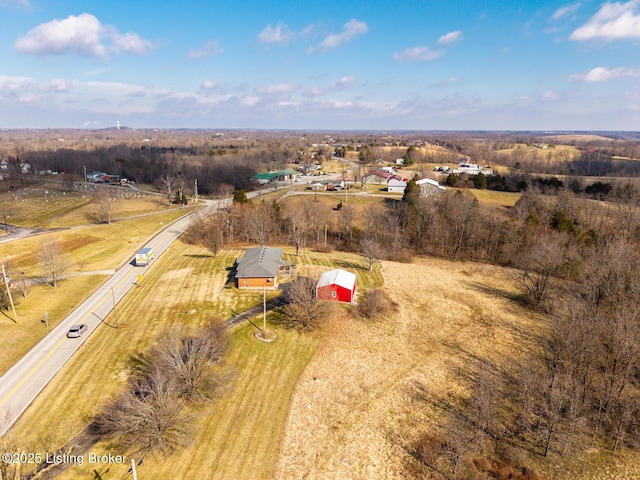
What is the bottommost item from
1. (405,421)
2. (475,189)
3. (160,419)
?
(405,421)

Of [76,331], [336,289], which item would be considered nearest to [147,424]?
[76,331]

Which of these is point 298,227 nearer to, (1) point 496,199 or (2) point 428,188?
(2) point 428,188

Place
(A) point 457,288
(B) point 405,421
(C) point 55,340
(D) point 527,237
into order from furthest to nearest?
(D) point 527,237 < (A) point 457,288 < (C) point 55,340 < (B) point 405,421

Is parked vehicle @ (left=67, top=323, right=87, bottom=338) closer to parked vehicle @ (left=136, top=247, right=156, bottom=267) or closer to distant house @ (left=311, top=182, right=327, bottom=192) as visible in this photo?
parked vehicle @ (left=136, top=247, right=156, bottom=267)

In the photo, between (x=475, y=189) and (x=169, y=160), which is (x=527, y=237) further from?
(x=169, y=160)

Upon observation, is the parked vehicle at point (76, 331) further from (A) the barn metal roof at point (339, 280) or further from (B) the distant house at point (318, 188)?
(B) the distant house at point (318, 188)

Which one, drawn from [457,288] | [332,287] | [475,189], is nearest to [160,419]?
[332,287]

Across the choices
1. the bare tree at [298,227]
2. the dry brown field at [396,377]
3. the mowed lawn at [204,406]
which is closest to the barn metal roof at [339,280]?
the dry brown field at [396,377]
